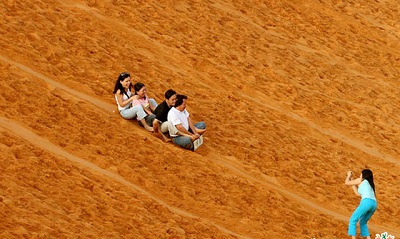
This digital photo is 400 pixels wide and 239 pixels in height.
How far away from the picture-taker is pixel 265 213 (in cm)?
1664

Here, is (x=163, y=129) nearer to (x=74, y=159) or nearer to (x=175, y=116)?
(x=175, y=116)

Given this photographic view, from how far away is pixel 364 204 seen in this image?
51.4 feet

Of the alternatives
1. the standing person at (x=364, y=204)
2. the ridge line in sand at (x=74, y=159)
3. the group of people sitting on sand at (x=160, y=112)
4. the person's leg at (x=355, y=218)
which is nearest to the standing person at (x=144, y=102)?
the group of people sitting on sand at (x=160, y=112)

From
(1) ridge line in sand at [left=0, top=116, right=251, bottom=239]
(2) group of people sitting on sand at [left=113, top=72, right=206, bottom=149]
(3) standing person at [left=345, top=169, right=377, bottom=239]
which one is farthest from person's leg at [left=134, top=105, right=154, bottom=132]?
(3) standing person at [left=345, top=169, right=377, bottom=239]

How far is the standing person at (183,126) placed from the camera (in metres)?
17.2

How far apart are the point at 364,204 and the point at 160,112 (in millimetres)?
4321

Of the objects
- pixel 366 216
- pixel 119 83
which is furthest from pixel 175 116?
pixel 366 216

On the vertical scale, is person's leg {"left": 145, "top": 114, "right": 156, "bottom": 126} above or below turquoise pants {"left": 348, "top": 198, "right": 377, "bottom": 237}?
Answer: below

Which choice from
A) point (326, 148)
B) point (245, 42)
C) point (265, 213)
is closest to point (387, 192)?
point (326, 148)

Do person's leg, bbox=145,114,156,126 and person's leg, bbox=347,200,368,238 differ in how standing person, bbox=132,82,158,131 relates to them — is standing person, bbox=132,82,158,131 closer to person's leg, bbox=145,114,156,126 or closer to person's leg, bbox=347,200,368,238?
person's leg, bbox=145,114,156,126

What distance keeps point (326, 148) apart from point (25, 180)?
7.88m

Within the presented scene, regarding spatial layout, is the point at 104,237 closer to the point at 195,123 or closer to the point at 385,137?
the point at 195,123

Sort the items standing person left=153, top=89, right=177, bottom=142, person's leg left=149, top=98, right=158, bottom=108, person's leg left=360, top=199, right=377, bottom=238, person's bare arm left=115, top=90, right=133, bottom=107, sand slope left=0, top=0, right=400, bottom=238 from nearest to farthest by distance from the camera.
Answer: sand slope left=0, top=0, right=400, bottom=238 < person's leg left=360, top=199, right=377, bottom=238 < standing person left=153, top=89, right=177, bottom=142 < person's bare arm left=115, top=90, right=133, bottom=107 < person's leg left=149, top=98, right=158, bottom=108

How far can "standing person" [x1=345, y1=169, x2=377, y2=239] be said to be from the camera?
15680 mm
